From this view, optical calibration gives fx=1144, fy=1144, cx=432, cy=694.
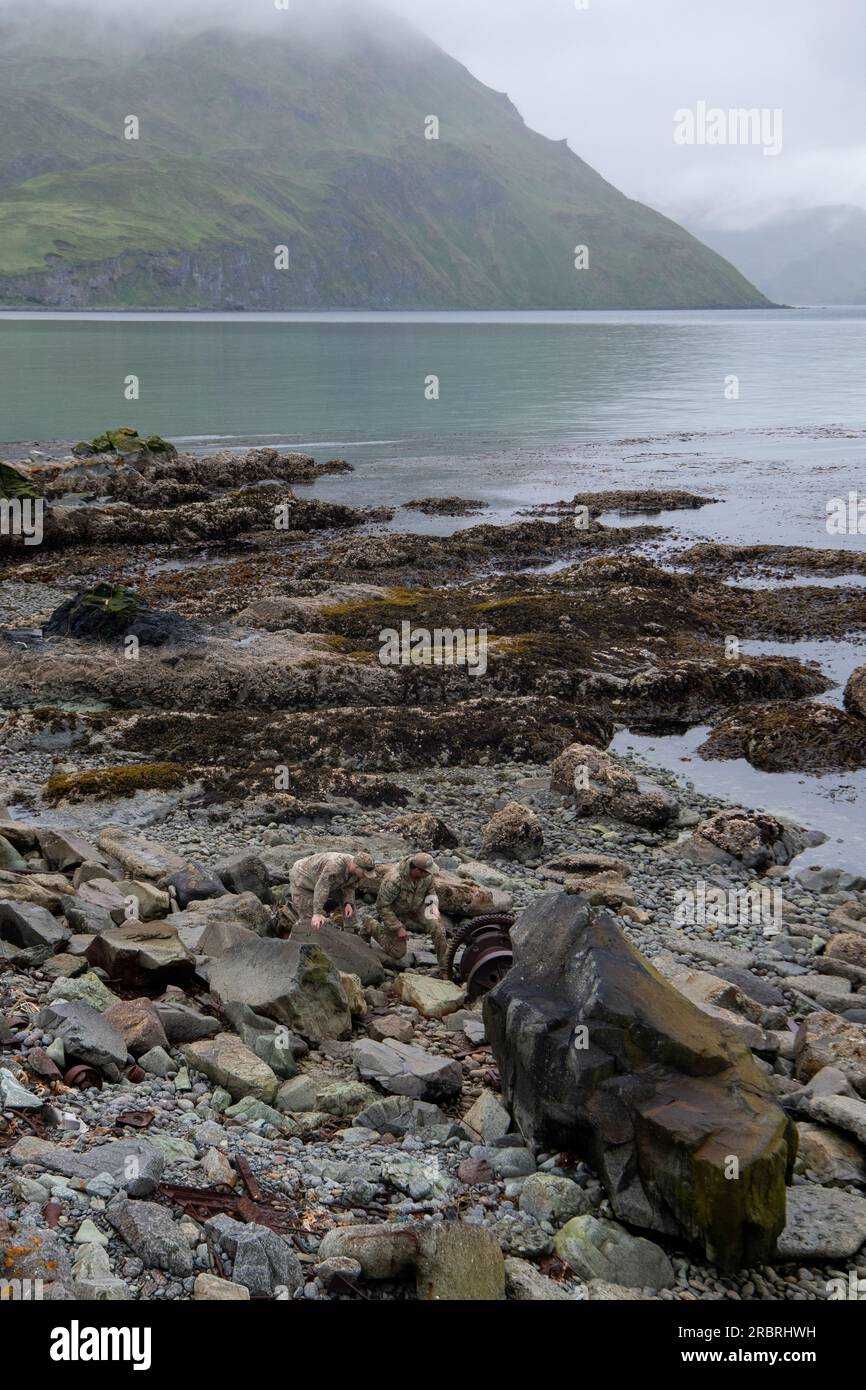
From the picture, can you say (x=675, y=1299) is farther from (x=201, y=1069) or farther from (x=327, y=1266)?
(x=201, y=1069)

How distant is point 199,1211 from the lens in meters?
7.85

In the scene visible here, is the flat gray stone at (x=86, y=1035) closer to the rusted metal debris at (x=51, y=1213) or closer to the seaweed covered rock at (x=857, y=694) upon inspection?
the rusted metal debris at (x=51, y=1213)

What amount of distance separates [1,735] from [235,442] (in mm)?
43976

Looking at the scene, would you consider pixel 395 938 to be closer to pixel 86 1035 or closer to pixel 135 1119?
pixel 86 1035

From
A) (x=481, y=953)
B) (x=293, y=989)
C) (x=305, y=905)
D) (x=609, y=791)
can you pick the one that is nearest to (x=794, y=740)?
(x=609, y=791)

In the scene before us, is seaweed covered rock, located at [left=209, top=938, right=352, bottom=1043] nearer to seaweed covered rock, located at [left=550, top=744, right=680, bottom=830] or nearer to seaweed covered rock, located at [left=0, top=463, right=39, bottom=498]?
seaweed covered rock, located at [left=550, top=744, right=680, bottom=830]

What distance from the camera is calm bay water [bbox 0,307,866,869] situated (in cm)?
4419

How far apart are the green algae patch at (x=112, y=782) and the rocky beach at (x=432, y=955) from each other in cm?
6

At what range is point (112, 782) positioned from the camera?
19.1 meters

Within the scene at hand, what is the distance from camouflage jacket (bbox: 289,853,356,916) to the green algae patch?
5.88 m

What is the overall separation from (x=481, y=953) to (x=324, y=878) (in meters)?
2.04

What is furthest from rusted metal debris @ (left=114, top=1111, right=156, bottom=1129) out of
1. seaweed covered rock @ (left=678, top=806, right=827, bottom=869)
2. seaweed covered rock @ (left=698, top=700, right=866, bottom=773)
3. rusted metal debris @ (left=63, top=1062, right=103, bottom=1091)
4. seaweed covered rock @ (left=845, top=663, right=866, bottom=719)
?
seaweed covered rock @ (left=845, top=663, right=866, bottom=719)

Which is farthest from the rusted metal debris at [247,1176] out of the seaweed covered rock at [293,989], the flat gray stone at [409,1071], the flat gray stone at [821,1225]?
the flat gray stone at [821,1225]

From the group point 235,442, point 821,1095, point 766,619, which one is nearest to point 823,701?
point 766,619
